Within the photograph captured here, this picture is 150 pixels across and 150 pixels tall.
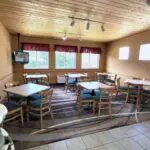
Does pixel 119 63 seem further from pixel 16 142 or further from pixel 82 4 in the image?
pixel 16 142

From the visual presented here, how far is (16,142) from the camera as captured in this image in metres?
2.11

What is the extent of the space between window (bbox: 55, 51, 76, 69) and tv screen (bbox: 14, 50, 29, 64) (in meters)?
1.51

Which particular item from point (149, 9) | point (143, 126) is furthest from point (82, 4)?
point (143, 126)

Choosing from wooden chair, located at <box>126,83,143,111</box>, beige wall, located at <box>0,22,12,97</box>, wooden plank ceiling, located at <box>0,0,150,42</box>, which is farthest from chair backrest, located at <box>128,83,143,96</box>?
beige wall, located at <box>0,22,12,97</box>

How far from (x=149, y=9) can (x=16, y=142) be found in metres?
3.82

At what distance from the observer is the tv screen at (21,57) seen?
215 inches

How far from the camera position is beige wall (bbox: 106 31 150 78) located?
4883mm

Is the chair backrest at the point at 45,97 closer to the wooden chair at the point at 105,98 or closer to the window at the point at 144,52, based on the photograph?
the wooden chair at the point at 105,98

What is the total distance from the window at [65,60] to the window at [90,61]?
0.56 m

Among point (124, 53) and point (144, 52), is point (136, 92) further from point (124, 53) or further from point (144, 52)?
point (124, 53)

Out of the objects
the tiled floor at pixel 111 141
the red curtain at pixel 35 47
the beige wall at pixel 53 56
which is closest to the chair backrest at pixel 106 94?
the tiled floor at pixel 111 141

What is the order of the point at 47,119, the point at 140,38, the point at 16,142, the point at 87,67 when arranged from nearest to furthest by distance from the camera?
the point at 16,142
the point at 47,119
the point at 140,38
the point at 87,67

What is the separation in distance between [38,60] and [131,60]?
4.37 meters

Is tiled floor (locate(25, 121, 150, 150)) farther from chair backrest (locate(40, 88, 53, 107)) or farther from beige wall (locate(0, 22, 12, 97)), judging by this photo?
beige wall (locate(0, 22, 12, 97))
